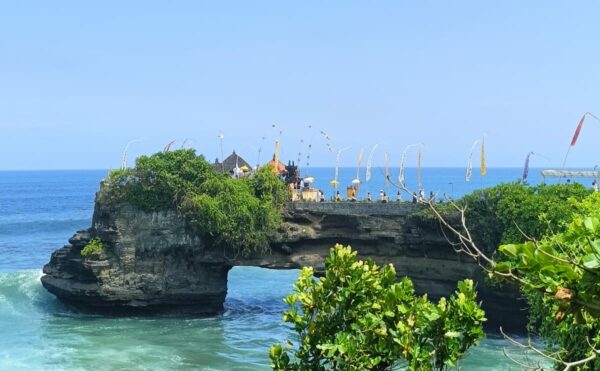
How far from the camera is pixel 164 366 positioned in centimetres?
2414

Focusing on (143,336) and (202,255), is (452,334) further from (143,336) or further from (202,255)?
(202,255)

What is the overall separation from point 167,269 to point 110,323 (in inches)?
133

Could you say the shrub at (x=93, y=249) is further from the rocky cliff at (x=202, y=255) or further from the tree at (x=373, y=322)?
the tree at (x=373, y=322)

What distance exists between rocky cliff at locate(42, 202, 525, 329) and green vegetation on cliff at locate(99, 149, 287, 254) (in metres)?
0.59

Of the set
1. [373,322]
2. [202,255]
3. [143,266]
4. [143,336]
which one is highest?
[373,322]

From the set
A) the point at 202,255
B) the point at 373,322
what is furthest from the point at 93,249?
the point at 373,322

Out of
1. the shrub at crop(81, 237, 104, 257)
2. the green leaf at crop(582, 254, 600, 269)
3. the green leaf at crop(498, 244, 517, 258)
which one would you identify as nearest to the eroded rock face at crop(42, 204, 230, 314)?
the shrub at crop(81, 237, 104, 257)

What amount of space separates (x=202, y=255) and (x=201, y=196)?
2767mm

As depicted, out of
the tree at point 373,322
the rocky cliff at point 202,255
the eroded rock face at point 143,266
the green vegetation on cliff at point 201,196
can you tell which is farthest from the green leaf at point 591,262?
the eroded rock face at point 143,266

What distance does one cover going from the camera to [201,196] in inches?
1188

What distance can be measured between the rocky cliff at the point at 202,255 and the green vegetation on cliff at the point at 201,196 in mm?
593

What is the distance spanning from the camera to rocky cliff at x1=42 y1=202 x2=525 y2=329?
98.2ft

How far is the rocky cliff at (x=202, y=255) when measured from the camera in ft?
98.2

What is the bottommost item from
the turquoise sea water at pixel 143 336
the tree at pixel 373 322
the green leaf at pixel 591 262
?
the turquoise sea water at pixel 143 336
